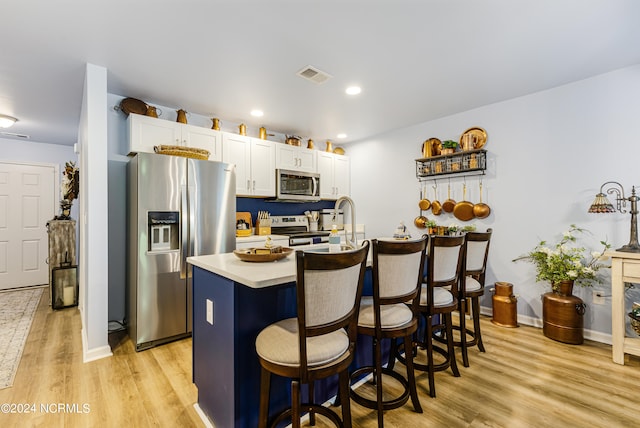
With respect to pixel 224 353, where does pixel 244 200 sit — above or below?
above

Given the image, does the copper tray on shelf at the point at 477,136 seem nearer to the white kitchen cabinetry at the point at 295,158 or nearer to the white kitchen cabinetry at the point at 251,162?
the white kitchen cabinetry at the point at 295,158

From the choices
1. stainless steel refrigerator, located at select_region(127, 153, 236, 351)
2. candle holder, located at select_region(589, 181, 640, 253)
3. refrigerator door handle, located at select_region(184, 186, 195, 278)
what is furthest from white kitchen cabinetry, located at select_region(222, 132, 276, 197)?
candle holder, located at select_region(589, 181, 640, 253)

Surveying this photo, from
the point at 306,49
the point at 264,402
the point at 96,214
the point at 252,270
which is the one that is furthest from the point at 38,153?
the point at 264,402

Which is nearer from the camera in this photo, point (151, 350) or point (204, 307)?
point (204, 307)

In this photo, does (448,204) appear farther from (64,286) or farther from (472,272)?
(64,286)

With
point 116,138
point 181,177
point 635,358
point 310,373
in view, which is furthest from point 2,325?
point 635,358

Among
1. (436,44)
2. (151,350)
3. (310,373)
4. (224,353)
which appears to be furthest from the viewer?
(151,350)

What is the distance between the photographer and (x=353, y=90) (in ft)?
10.2

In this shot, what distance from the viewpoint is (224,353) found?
1538 millimetres

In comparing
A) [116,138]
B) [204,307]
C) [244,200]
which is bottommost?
[204,307]

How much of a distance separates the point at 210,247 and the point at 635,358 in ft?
13.0

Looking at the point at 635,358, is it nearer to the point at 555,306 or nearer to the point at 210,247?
the point at 555,306

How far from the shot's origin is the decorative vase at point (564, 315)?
2773 millimetres

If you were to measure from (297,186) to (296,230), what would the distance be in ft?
2.49
